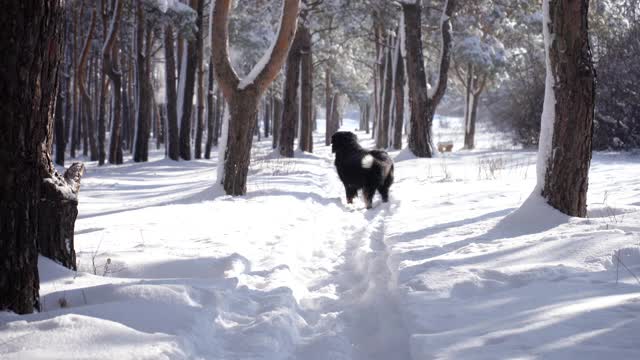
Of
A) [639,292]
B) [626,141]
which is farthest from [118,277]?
[626,141]

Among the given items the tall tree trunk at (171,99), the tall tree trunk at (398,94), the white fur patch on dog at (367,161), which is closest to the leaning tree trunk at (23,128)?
the white fur patch on dog at (367,161)

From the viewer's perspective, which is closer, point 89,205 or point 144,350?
point 144,350

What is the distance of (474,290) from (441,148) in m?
21.7

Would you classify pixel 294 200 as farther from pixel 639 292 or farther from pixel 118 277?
pixel 639 292

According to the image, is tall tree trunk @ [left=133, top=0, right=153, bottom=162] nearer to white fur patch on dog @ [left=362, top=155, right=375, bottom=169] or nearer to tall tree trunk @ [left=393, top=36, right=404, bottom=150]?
tall tree trunk @ [left=393, top=36, right=404, bottom=150]

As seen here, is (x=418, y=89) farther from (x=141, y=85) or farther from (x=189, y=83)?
(x=141, y=85)

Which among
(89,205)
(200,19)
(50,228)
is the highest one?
(200,19)

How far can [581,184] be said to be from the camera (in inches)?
225

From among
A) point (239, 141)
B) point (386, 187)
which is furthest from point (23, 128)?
point (386, 187)

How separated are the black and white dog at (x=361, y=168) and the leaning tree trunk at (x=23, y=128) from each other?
585cm

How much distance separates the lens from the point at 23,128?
2.78 m

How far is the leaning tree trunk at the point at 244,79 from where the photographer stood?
8219 mm

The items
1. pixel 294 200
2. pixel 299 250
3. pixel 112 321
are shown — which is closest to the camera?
pixel 112 321

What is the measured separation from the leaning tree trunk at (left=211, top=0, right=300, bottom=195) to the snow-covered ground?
5.19ft
